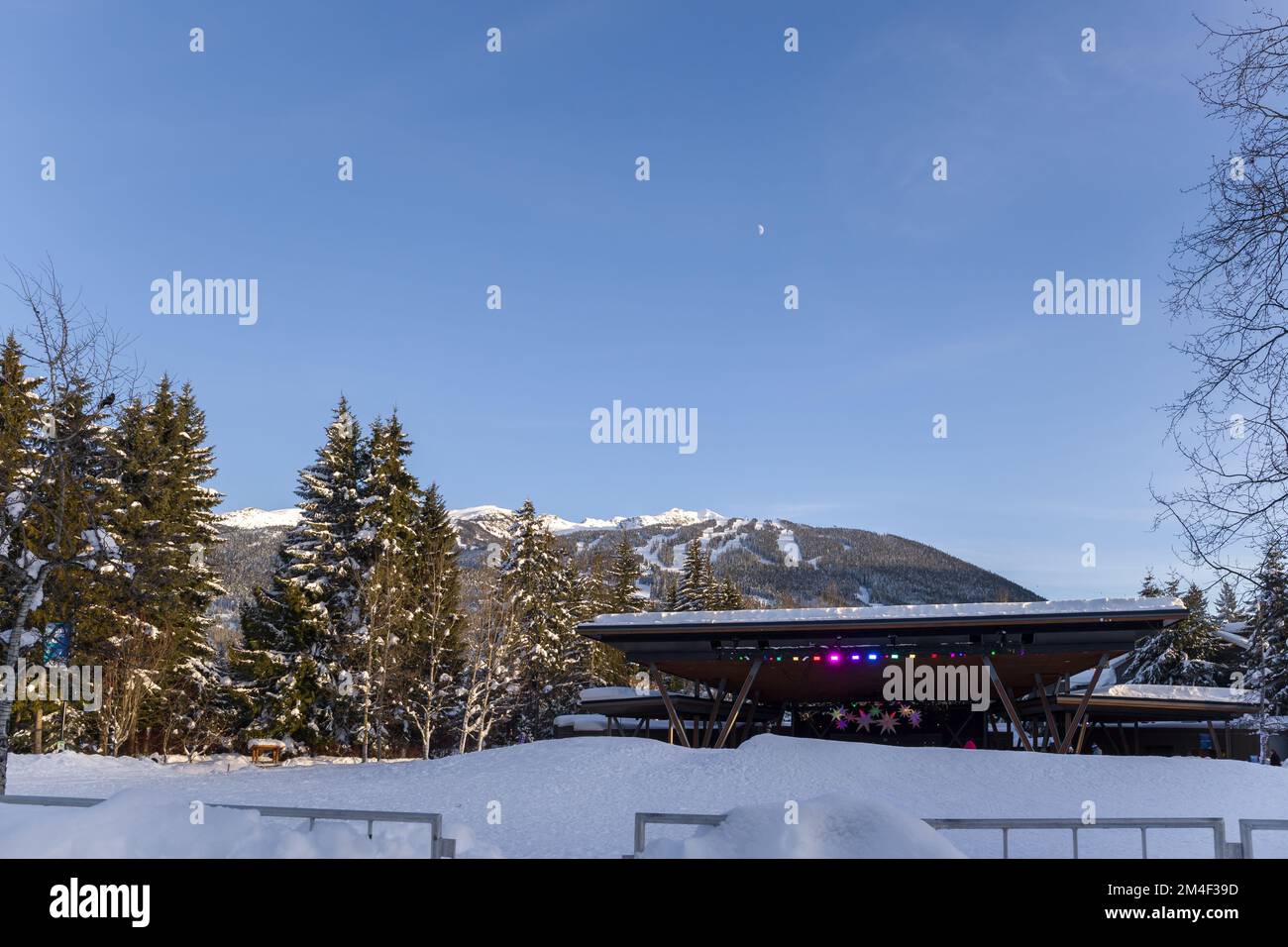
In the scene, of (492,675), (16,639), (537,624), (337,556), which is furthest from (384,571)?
(16,639)

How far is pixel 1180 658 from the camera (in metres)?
50.2

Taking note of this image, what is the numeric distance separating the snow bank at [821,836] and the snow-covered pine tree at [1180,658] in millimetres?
48531

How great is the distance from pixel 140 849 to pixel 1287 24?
11.5 metres

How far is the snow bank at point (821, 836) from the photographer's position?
680 centimetres

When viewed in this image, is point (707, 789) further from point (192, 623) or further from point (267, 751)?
point (192, 623)

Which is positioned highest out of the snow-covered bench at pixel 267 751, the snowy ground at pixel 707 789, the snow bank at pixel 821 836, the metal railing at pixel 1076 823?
the snow bank at pixel 821 836

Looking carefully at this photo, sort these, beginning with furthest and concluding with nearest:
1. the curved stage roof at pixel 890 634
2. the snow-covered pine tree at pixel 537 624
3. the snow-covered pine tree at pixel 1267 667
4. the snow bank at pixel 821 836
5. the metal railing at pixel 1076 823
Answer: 1. the snow-covered pine tree at pixel 537 624
2. the snow-covered pine tree at pixel 1267 667
3. the curved stage roof at pixel 890 634
4. the metal railing at pixel 1076 823
5. the snow bank at pixel 821 836

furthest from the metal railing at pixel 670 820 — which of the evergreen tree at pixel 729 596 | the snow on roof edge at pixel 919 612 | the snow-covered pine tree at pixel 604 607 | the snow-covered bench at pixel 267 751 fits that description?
the evergreen tree at pixel 729 596

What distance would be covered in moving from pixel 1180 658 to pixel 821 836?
5153 cm

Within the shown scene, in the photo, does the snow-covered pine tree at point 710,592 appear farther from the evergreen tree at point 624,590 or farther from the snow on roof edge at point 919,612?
the snow on roof edge at point 919,612

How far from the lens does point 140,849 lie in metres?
6.57

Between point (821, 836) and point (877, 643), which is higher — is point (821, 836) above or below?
below
